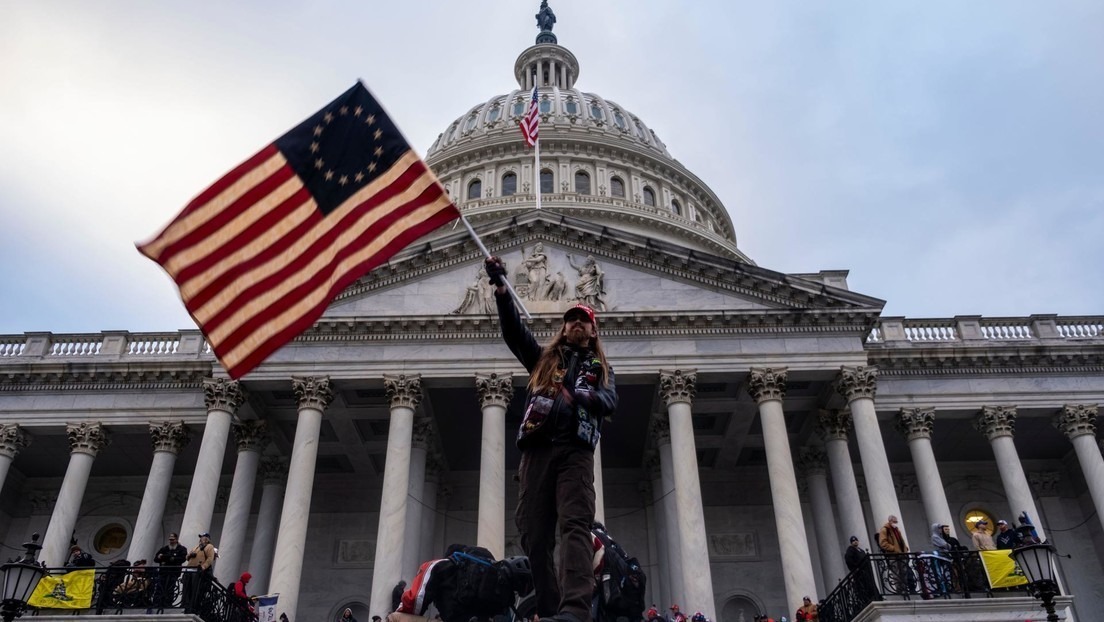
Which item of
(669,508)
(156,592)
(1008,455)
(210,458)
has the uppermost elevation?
(1008,455)

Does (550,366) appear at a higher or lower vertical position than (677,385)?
lower

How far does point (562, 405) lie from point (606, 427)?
29844 mm

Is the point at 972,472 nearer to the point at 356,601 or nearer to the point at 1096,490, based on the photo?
the point at 1096,490

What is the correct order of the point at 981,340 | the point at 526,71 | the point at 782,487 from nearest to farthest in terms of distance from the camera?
the point at 782,487, the point at 981,340, the point at 526,71

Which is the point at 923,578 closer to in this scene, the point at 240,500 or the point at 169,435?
the point at 240,500

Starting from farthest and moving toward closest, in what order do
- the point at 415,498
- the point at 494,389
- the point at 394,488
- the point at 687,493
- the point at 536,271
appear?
the point at 536,271 → the point at 415,498 → the point at 494,389 → the point at 394,488 → the point at 687,493

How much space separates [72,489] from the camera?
30328mm

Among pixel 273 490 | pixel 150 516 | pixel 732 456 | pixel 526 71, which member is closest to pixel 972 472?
pixel 732 456

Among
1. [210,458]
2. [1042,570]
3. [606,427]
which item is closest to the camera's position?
[1042,570]

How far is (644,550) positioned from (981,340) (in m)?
15.5

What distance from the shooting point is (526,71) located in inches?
3196

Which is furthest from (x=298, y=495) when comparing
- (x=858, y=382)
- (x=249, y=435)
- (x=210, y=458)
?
(x=858, y=382)

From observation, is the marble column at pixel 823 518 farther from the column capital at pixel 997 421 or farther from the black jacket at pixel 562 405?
the black jacket at pixel 562 405

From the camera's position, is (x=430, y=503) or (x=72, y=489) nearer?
(x=72, y=489)
